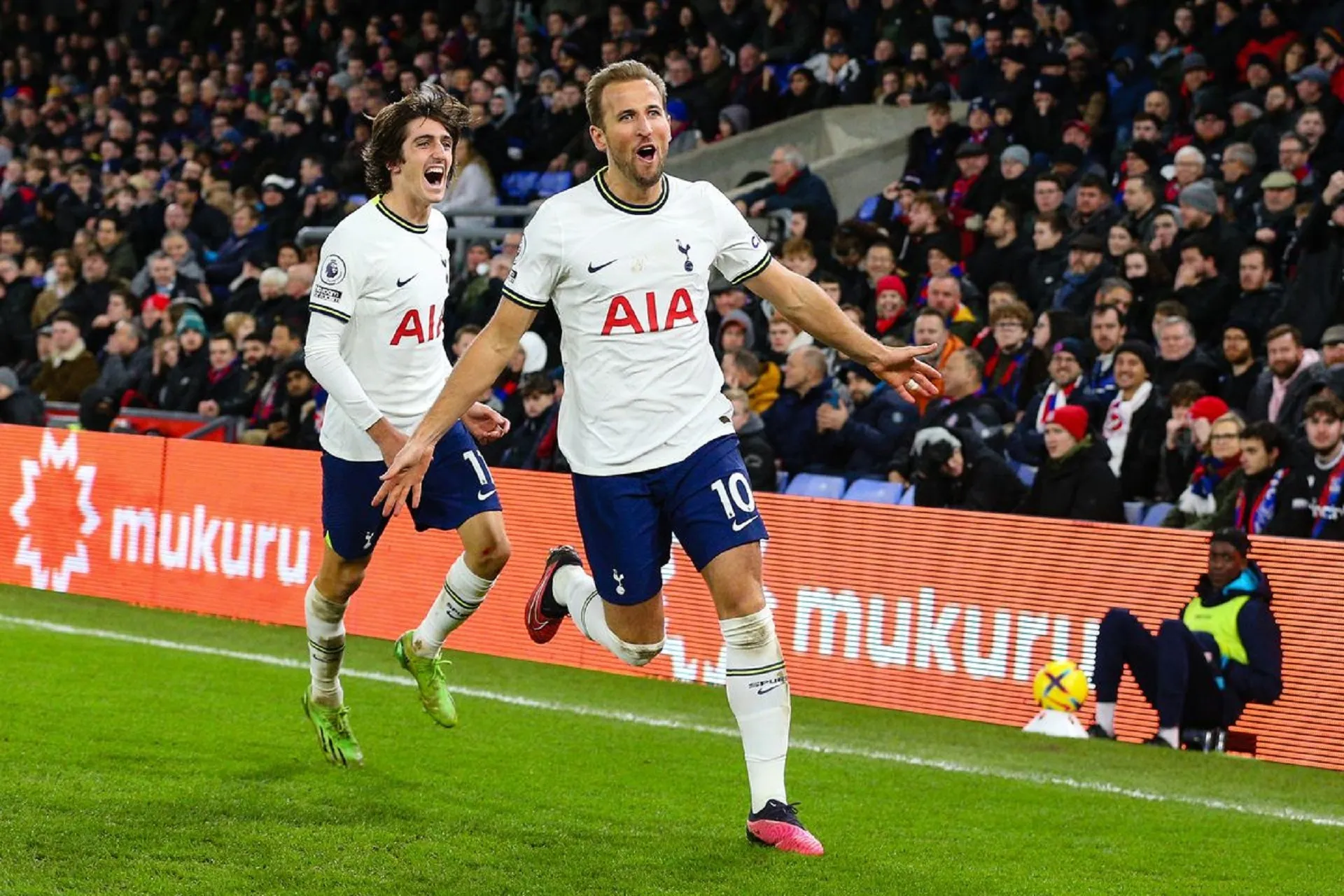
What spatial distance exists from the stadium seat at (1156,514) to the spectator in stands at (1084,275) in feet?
8.61

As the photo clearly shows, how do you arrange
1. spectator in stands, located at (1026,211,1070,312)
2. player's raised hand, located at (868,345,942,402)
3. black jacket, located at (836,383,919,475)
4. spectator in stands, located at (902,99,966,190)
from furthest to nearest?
spectator in stands, located at (902,99,966,190) → spectator in stands, located at (1026,211,1070,312) → black jacket, located at (836,383,919,475) → player's raised hand, located at (868,345,942,402)

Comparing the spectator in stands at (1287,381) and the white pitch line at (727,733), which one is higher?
the spectator in stands at (1287,381)

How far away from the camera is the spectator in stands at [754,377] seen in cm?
1338

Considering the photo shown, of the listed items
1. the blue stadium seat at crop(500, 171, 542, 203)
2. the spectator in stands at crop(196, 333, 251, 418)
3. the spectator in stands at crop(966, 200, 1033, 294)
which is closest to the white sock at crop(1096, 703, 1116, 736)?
the spectator in stands at crop(966, 200, 1033, 294)

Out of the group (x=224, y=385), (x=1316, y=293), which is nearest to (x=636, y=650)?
(x=1316, y=293)

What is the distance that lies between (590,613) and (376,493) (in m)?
1.23

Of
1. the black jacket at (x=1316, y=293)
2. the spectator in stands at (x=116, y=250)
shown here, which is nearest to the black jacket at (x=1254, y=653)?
the black jacket at (x=1316, y=293)

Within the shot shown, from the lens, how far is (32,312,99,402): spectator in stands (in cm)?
1975

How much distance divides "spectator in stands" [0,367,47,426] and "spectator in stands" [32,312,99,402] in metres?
1.77

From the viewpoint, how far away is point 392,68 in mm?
24438

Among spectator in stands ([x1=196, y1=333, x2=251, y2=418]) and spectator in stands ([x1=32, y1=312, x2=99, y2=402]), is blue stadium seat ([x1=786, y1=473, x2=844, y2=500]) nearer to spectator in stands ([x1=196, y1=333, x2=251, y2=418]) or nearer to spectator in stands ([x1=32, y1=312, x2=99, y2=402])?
spectator in stands ([x1=196, y1=333, x2=251, y2=418])

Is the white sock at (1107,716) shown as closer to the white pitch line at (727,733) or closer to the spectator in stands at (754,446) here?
the white pitch line at (727,733)

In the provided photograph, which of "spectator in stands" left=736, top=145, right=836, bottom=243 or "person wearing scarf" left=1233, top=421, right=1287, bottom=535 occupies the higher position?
"spectator in stands" left=736, top=145, right=836, bottom=243

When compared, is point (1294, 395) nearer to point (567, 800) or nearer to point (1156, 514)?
point (1156, 514)
